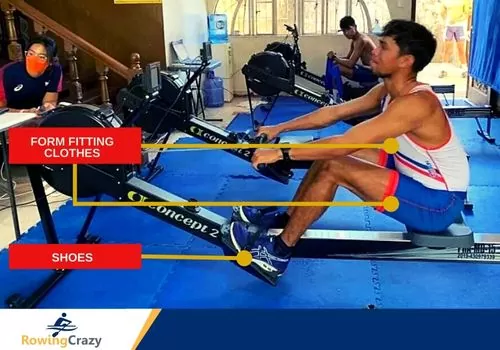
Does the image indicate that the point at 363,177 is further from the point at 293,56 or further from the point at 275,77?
the point at 293,56

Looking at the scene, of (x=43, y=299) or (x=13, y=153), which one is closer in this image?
(x=13, y=153)

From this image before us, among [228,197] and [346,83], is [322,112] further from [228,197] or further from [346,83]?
[346,83]

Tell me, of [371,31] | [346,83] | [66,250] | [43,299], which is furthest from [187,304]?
[371,31]

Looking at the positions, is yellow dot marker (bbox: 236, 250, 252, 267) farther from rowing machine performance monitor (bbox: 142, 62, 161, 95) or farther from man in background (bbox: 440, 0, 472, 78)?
man in background (bbox: 440, 0, 472, 78)

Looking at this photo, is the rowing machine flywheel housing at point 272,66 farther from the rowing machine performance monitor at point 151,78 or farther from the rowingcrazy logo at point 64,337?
the rowingcrazy logo at point 64,337

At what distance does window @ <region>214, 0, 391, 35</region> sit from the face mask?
6.39 meters

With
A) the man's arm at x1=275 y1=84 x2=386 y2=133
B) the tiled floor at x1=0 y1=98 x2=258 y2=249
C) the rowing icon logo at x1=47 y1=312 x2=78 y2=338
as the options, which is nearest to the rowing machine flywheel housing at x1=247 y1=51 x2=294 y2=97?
the tiled floor at x1=0 y1=98 x2=258 y2=249

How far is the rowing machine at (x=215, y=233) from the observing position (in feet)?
9.37

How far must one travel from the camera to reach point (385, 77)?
3.00 m

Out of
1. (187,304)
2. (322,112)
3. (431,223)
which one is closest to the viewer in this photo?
(431,223)

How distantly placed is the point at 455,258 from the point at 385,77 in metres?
0.98

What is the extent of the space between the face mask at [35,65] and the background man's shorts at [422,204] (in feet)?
9.67

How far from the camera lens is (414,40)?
113 inches

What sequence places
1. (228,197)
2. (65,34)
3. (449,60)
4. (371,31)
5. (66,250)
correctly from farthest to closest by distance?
(449,60) → (371,31) → (65,34) → (228,197) → (66,250)
